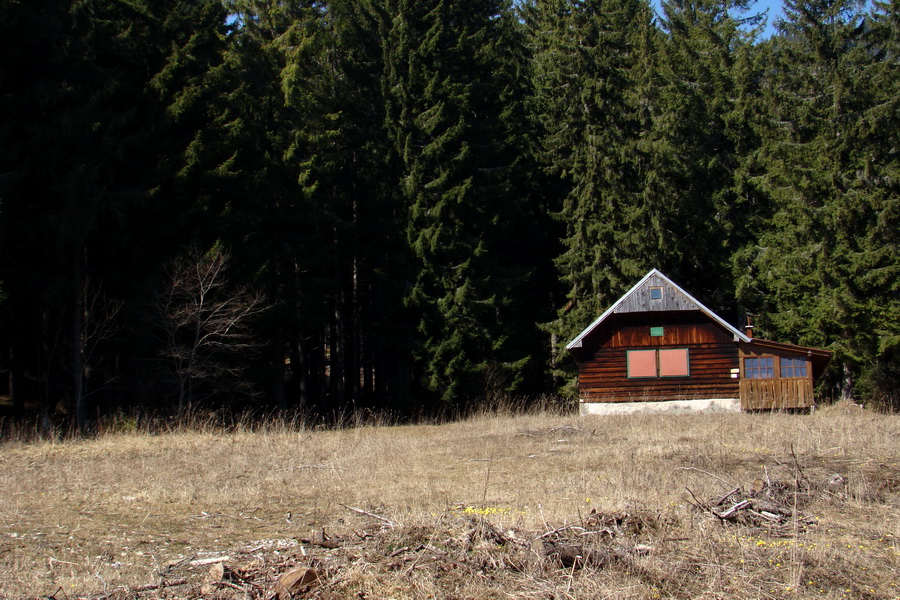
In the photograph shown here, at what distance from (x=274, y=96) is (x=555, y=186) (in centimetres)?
1260

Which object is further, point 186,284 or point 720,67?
point 720,67

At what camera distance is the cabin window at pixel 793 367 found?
81.9 feet

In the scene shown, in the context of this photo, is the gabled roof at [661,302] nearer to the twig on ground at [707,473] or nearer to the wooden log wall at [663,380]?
the wooden log wall at [663,380]

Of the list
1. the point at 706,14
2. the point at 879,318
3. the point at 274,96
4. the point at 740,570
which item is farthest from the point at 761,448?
the point at 706,14

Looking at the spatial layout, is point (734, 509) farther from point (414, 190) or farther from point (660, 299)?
point (414, 190)

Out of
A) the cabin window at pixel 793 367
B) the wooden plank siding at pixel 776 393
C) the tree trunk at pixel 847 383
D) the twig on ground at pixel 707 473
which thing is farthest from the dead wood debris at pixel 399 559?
the tree trunk at pixel 847 383

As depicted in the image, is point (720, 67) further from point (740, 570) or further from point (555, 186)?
point (740, 570)

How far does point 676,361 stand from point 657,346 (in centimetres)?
81

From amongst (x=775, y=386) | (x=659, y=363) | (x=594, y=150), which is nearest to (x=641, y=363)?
(x=659, y=363)

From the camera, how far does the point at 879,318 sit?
1029 inches

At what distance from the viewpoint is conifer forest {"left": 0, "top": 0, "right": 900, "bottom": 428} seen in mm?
21141

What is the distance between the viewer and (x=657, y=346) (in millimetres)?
26188

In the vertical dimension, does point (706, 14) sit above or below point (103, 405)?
above

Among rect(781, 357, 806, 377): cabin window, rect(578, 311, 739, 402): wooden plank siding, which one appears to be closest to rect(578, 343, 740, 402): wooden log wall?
rect(578, 311, 739, 402): wooden plank siding
